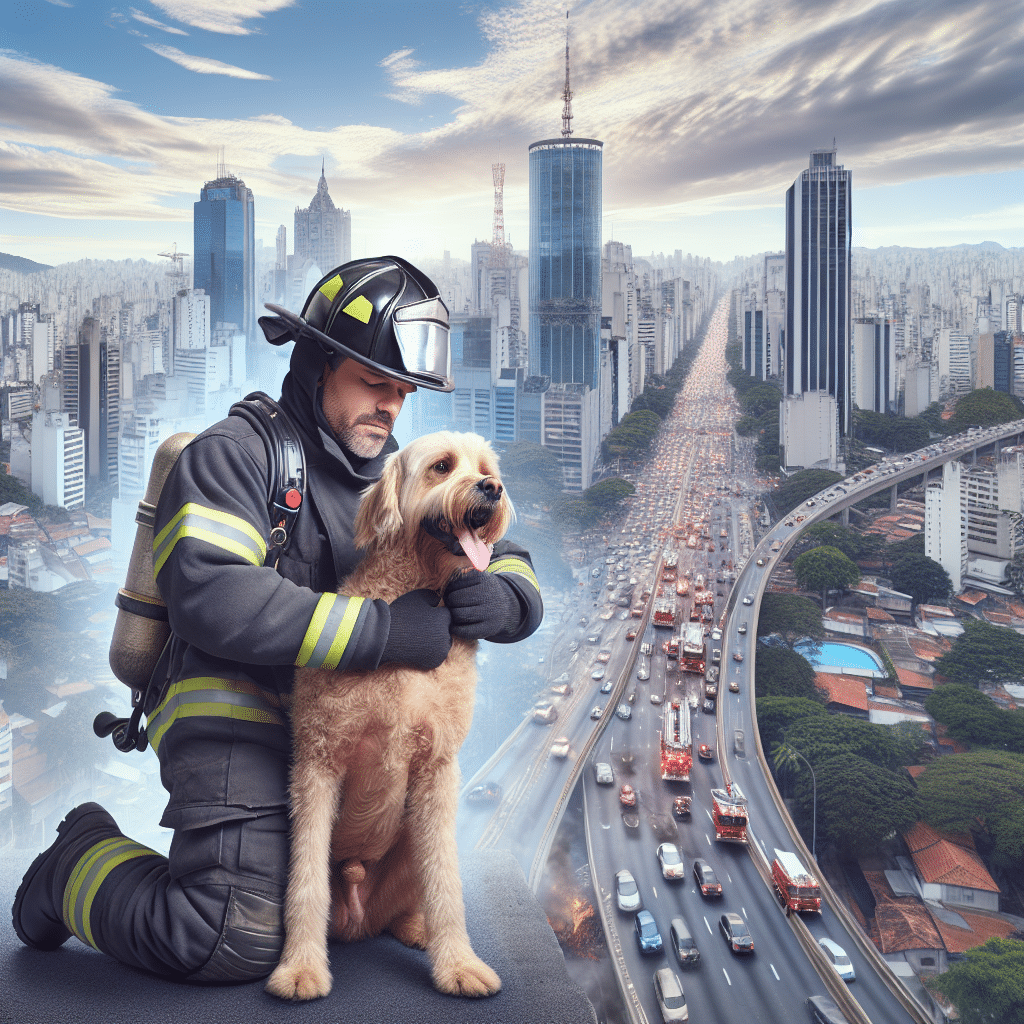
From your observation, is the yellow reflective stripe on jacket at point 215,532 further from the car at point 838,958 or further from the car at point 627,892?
the car at point 627,892

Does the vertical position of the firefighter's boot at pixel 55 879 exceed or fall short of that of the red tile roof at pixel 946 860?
it exceeds it

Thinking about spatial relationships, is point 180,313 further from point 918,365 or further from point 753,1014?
point 753,1014

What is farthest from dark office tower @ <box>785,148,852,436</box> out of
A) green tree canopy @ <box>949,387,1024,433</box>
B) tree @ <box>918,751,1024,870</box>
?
tree @ <box>918,751,1024,870</box>

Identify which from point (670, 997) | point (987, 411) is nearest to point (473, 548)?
point (670, 997)

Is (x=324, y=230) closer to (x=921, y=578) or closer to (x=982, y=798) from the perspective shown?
(x=921, y=578)

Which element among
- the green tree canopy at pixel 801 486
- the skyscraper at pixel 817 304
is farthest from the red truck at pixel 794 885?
the skyscraper at pixel 817 304

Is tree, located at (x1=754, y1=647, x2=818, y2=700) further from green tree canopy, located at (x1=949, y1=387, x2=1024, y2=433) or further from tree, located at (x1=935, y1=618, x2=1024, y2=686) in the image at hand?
green tree canopy, located at (x1=949, y1=387, x2=1024, y2=433)
